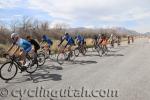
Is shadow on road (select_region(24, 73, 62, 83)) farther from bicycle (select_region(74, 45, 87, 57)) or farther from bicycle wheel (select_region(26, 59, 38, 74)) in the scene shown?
bicycle (select_region(74, 45, 87, 57))

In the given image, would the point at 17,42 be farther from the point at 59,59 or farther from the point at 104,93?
the point at 59,59

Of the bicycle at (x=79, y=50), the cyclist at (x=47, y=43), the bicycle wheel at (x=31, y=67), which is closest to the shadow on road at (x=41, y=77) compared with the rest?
the bicycle wheel at (x=31, y=67)

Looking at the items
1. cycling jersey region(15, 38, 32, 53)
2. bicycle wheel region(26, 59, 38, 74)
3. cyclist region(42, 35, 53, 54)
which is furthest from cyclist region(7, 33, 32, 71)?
cyclist region(42, 35, 53, 54)

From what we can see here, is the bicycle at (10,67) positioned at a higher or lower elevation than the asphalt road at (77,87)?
higher

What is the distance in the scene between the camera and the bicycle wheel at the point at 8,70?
35.6 feet

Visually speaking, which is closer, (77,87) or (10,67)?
(77,87)

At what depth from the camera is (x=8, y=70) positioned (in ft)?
36.3

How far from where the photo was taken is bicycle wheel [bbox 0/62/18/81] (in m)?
10.9

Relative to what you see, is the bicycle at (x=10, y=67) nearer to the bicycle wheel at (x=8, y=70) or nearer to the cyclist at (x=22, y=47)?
the bicycle wheel at (x=8, y=70)

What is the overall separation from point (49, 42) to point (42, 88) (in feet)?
31.6

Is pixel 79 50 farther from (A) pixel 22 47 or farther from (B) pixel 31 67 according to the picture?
(A) pixel 22 47

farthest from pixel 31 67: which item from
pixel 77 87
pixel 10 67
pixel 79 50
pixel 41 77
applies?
pixel 79 50

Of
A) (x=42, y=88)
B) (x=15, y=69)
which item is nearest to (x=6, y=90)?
(x=42, y=88)

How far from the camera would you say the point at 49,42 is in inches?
739
